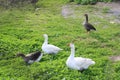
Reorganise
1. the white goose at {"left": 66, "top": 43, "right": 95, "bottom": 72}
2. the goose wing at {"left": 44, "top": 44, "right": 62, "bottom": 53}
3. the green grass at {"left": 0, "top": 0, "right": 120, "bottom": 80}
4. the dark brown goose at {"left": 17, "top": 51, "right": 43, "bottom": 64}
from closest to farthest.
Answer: the white goose at {"left": 66, "top": 43, "right": 95, "bottom": 72}, the green grass at {"left": 0, "top": 0, "right": 120, "bottom": 80}, the dark brown goose at {"left": 17, "top": 51, "right": 43, "bottom": 64}, the goose wing at {"left": 44, "top": 44, "right": 62, "bottom": 53}

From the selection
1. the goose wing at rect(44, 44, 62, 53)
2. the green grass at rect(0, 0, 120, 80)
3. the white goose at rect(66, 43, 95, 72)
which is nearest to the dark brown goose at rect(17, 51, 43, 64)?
the green grass at rect(0, 0, 120, 80)

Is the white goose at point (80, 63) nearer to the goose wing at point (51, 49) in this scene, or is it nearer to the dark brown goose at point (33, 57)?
the dark brown goose at point (33, 57)

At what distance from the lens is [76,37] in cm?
1406

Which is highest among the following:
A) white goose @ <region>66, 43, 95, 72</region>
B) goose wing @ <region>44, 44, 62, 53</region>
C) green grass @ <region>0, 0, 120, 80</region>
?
white goose @ <region>66, 43, 95, 72</region>

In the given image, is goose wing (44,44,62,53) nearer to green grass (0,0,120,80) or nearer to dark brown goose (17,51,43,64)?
green grass (0,0,120,80)

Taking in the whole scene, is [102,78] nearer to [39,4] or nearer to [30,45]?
[30,45]

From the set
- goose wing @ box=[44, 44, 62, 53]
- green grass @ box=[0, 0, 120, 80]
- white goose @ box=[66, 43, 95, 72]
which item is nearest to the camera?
white goose @ box=[66, 43, 95, 72]

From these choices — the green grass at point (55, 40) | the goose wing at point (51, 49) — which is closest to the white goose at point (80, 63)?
the green grass at point (55, 40)

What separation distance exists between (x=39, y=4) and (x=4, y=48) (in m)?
8.77

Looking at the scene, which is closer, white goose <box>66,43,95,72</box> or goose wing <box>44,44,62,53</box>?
white goose <box>66,43,95,72</box>

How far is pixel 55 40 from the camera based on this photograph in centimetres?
1366

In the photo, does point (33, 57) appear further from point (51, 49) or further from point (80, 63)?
point (80, 63)

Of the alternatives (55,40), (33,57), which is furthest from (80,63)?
(55,40)

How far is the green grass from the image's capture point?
10492mm
